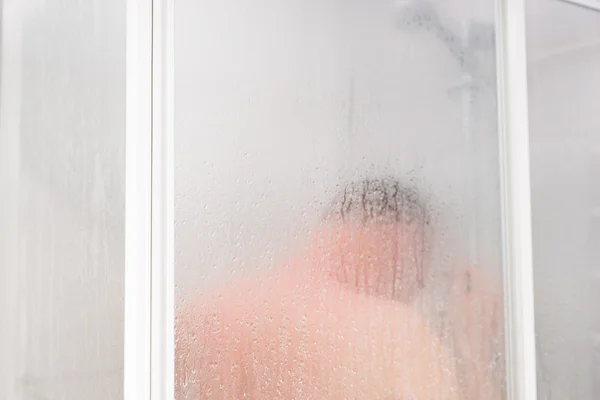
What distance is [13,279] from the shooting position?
1.33m

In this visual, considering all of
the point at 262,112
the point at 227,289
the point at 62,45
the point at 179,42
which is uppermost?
the point at 62,45

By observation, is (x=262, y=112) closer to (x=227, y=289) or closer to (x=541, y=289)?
(x=227, y=289)

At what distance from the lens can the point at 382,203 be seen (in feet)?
3.10

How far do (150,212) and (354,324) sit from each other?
360mm

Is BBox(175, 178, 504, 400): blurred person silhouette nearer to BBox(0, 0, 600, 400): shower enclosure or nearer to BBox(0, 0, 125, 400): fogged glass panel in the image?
BBox(0, 0, 600, 400): shower enclosure

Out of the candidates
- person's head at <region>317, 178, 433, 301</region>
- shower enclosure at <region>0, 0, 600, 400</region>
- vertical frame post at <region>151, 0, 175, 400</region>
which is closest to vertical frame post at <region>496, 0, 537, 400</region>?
shower enclosure at <region>0, 0, 600, 400</region>

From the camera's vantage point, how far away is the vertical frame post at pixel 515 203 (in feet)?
3.49

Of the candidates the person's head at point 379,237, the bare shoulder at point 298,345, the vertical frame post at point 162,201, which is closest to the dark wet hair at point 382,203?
the person's head at point 379,237

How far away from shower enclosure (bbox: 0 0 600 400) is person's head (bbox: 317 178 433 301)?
2 centimetres

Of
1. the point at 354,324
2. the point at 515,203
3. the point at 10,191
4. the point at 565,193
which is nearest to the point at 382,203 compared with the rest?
the point at 354,324

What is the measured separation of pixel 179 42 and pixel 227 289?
37cm

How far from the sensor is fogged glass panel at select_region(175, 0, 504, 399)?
0.85 m

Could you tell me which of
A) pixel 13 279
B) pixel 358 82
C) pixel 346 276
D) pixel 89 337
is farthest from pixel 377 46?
pixel 13 279

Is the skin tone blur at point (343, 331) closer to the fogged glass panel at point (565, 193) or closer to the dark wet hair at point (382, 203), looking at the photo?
the dark wet hair at point (382, 203)
